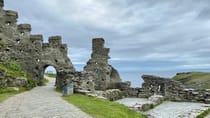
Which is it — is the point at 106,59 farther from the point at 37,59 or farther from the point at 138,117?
the point at 138,117

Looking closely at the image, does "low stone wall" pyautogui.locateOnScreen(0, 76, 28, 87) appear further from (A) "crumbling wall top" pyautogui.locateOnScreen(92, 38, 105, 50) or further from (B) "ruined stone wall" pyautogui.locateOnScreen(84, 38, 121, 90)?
(A) "crumbling wall top" pyautogui.locateOnScreen(92, 38, 105, 50)

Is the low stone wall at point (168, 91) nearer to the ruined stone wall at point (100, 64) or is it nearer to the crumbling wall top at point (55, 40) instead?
the ruined stone wall at point (100, 64)

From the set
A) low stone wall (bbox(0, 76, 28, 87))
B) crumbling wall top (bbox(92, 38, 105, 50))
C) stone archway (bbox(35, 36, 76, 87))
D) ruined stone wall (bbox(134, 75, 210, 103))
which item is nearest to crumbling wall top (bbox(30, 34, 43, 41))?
stone archway (bbox(35, 36, 76, 87))

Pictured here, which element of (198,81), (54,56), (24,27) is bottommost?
(198,81)

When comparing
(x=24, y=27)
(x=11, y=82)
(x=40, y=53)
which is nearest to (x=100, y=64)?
→ (x=40, y=53)

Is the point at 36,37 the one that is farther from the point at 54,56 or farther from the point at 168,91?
the point at 168,91

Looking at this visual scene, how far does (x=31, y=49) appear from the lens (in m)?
41.7

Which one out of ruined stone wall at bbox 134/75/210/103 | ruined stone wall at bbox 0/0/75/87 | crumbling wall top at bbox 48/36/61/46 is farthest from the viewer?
crumbling wall top at bbox 48/36/61/46

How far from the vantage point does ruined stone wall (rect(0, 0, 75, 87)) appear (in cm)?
4112

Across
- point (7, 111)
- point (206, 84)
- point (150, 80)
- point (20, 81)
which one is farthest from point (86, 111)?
point (206, 84)

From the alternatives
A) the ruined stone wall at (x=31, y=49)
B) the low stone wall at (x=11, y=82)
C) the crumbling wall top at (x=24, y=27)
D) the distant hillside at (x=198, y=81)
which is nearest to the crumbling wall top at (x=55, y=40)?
the ruined stone wall at (x=31, y=49)

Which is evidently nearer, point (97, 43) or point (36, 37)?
point (97, 43)

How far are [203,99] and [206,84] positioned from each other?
79.1 ft

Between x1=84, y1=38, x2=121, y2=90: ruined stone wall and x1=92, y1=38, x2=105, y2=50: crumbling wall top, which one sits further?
x1=92, y1=38, x2=105, y2=50: crumbling wall top
